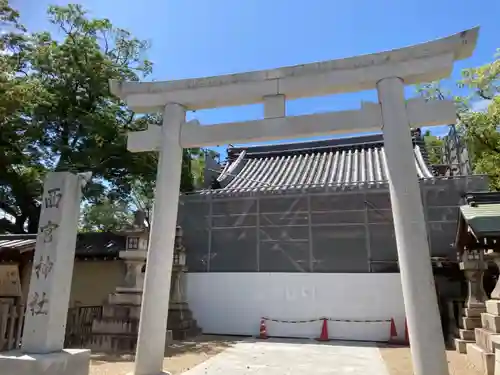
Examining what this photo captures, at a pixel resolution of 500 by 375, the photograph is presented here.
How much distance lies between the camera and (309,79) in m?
6.72

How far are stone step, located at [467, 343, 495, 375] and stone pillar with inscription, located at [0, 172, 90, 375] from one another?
263 inches

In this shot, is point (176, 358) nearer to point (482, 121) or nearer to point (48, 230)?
point (48, 230)

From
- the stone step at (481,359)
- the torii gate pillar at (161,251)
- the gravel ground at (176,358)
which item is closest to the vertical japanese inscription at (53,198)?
the torii gate pillar at (161,251)

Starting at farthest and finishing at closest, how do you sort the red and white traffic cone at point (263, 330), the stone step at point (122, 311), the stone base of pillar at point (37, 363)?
the red and white traffic cone at point (263, 330) < the stone step at point (122, 311) < the stone base of pillar at point (37, 363)

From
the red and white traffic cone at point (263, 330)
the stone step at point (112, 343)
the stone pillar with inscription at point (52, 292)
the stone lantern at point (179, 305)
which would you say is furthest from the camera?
the red and white traffic cone at point (263, 330)

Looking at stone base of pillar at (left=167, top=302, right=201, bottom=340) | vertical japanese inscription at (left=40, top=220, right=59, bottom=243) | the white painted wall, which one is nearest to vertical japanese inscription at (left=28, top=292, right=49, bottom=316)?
vertical japanese inscription at (left=40, top=220, right=59, bottom=243)

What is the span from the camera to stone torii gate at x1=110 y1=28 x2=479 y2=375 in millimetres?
5520

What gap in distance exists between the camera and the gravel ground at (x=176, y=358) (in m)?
7.95

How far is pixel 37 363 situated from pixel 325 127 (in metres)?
5.14

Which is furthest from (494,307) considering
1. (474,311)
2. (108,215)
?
(108,215)

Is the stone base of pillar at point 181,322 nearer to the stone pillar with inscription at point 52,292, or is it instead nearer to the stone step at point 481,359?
the stone pillar with inscription at point 52,292

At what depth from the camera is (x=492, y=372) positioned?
22.8 ft

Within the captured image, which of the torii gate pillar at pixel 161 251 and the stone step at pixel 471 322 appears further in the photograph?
the stone step at pixel 471 322

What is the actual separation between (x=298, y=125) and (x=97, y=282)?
11.2 meters
